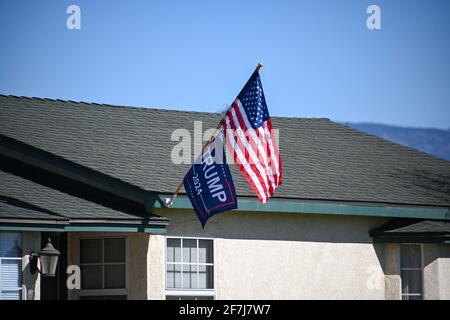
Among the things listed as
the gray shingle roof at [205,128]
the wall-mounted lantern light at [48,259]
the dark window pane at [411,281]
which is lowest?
the dark window pane at [411,281]

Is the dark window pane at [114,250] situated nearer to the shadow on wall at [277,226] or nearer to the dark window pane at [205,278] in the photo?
the shadow on wall at [277,226]

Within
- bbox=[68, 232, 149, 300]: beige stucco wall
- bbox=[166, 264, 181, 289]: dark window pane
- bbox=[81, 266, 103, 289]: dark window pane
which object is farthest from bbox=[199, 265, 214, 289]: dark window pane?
bbox=[81, 266, 103, 289]: dark window pane

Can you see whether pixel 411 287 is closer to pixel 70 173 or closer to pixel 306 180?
pixel 306 180

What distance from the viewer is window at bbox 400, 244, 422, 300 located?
22.6 metres

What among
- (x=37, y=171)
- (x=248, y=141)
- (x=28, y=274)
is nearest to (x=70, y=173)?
(x=37, y=171)

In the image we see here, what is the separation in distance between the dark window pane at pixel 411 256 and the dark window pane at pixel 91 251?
19.8 feet

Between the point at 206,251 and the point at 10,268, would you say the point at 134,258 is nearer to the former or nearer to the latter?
the point at 206,251

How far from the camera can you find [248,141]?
1869cm

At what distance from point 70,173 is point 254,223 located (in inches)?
134

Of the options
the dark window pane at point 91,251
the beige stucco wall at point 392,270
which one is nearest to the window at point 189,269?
the dark window pane at point 91,251

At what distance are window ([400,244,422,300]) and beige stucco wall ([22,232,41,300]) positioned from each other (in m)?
7.30

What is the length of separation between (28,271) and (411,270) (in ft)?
25.2

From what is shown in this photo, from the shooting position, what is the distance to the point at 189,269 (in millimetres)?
20625

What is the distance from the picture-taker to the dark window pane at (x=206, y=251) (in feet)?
68.1
